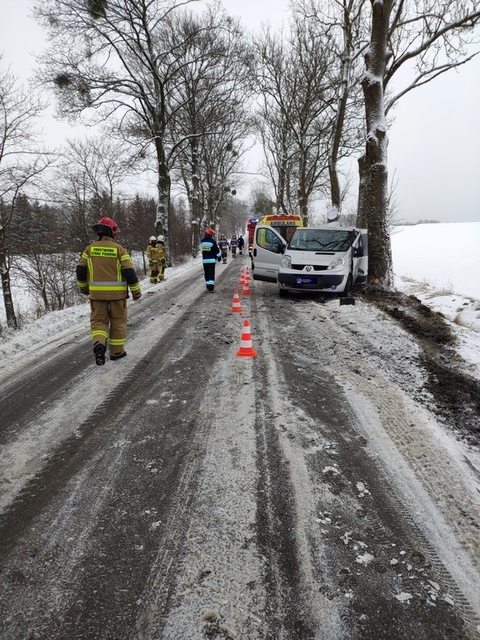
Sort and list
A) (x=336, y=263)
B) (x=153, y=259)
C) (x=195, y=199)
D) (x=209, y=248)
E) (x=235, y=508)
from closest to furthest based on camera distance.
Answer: (x=235, y=508)
(x=336, y=263)
(x=209, y=248)
(x=153, y=259)
(x=195, y=199)

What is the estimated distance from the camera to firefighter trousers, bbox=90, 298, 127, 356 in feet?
15.8

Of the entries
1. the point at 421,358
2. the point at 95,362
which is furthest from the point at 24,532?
the point at 421,358

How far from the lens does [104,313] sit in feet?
16.0

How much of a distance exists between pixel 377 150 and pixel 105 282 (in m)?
7.98

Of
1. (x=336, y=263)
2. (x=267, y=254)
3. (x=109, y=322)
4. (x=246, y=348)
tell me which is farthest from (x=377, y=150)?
(x=109, y=322)

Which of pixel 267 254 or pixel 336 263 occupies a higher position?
pixel 267 254

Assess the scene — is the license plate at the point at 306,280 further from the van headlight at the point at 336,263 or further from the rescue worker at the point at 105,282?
the rescue worker at the point at 105,282

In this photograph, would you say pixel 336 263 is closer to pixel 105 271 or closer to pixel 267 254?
pixel 267 254

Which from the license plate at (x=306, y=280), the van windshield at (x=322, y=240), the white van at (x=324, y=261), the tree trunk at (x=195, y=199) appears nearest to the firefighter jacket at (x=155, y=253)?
the white van at (x=324, y=261)

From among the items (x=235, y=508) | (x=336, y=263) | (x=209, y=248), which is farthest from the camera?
(x=209, y=248)

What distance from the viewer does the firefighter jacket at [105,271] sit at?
4746mm

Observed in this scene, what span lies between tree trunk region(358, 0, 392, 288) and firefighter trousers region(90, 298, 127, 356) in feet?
24.0

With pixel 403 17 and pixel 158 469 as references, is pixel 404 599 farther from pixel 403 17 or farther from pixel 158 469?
pixel 403 17

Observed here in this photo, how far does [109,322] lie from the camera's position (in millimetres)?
5035
